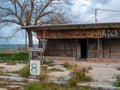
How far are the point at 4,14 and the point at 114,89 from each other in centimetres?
3082

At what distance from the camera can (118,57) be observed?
3020 centimetres

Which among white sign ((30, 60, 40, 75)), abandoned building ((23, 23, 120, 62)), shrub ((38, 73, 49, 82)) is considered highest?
abandoned building ((23, 23, 120, 62))

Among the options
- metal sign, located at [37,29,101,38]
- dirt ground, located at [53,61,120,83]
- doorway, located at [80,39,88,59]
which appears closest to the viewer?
dirt ground, located at [53,61,120,83]

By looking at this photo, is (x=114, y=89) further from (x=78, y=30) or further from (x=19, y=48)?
(x=19, y=48)

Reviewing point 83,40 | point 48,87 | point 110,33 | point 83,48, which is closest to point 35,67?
point 48,87

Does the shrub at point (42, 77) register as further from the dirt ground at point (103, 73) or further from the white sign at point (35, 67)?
the dirt ground at point (103, 73)

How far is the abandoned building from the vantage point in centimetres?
2893

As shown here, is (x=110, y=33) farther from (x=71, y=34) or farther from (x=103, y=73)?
(x=103, y=73)

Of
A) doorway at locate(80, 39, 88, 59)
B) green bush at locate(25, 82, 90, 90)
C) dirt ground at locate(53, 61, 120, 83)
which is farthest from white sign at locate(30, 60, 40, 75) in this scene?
doorway at locate(80, 39, 88, 59)

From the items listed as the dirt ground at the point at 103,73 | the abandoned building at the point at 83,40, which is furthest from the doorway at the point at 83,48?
the dirt ground at the point at 103,73

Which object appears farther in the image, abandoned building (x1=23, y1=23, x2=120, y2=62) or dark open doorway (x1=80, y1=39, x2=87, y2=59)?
dark open doorway (x1=80, y1=39, x2=87, y2=59)

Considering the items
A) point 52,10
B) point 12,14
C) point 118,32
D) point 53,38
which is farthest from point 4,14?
point 118,32

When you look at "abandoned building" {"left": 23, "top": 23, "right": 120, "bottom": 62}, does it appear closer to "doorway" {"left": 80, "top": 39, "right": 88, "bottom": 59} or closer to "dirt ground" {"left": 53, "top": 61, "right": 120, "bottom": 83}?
"doorway" {"left": 80, "top": 39, "right": 88, "bottom": 59}

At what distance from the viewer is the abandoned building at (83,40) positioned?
2893 cm
